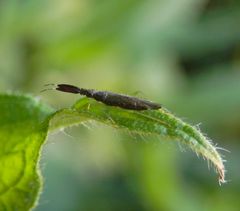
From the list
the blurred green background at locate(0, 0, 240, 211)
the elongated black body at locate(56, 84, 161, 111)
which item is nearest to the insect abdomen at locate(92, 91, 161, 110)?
the elongated black body at locate(56, 84, 161, 111)

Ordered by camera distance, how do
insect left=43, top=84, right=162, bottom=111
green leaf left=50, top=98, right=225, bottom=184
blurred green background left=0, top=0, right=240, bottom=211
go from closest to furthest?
green leaf left=50, top=98, right=225, bottom=184, insect left=43, top=84, right=162, bottom=111, blurred green background left=0, top=0, right=240, bottom=211

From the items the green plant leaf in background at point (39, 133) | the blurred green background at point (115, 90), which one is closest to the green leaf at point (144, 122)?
the green plant leaf in background at point (39, 133)

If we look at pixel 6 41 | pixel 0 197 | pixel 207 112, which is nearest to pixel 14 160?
pixel 0 197

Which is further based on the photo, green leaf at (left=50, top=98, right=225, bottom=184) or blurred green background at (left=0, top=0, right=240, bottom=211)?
blurred green background at (left=0, top=0, right=240, bottom=211)

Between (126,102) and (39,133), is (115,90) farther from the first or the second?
(39,133)

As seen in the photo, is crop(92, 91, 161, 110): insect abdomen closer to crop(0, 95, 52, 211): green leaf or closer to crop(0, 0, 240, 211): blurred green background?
crop(0, 95, 52, 211): green leaf

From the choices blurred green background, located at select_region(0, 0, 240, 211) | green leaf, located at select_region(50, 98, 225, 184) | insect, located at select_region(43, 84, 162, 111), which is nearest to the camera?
green leaf, located at select_region(50, 98, 225, 184)

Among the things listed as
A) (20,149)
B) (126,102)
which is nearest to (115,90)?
(126,102)

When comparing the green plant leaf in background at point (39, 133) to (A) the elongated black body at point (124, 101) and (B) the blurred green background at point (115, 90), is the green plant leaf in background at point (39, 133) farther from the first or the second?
(B) the blurred green background at point (115, 90)
